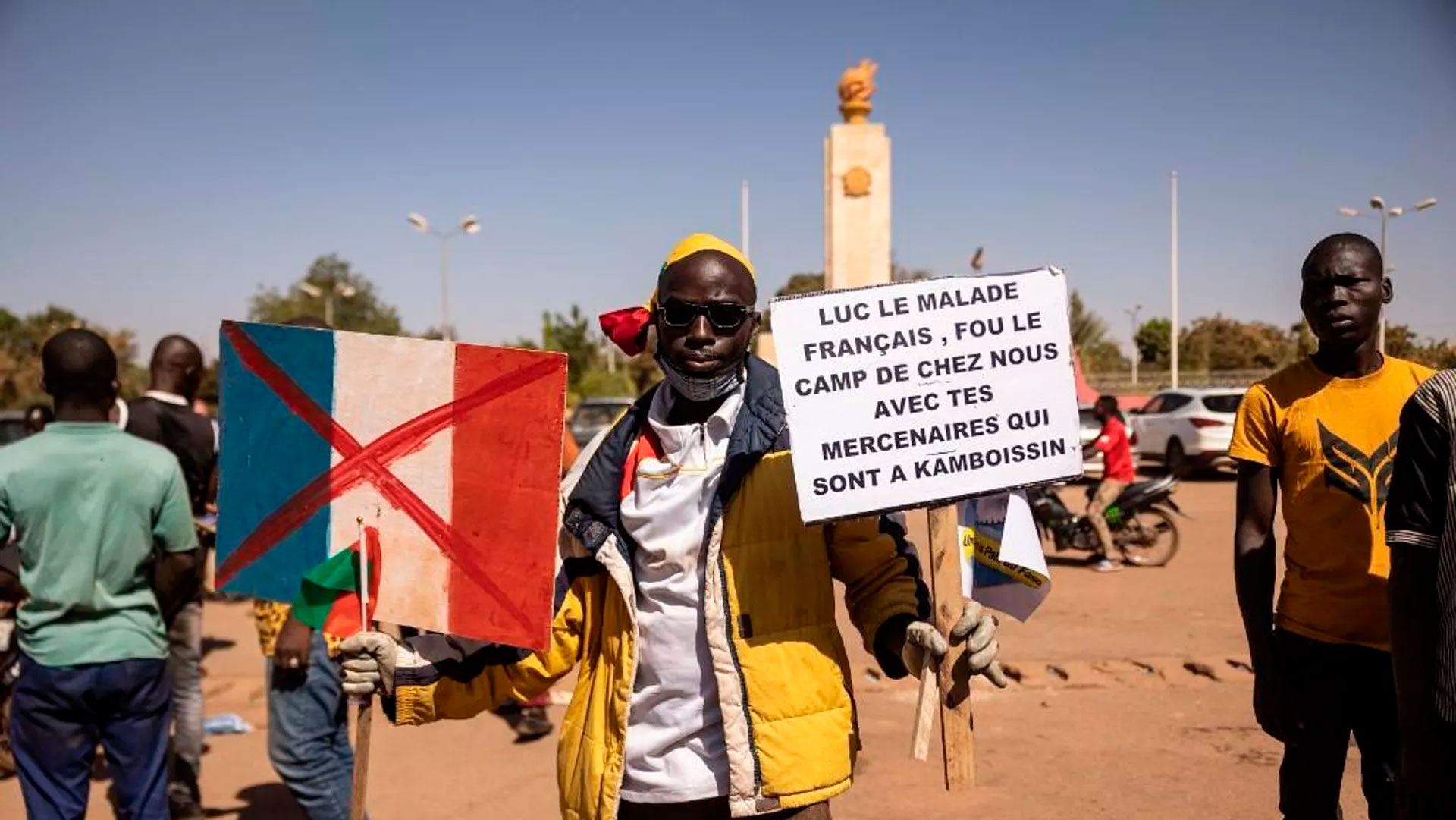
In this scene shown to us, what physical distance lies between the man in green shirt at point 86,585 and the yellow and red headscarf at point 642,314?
1.69m

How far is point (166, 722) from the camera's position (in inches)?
131

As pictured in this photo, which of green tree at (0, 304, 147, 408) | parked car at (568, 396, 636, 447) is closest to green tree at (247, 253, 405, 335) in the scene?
green tree at (0, 304, 147, 408)

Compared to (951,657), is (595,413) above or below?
above

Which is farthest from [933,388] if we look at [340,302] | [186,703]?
[340,302]

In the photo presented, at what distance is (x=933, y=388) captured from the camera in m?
2.08

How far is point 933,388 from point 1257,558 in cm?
138

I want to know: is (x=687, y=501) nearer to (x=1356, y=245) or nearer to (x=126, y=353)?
(x=1356, y=245)

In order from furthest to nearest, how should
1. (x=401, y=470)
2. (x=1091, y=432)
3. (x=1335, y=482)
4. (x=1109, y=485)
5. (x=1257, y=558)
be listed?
(x=1091, y=432) < (x=1109, y=485) < (x=1257, y=558) < (x=1335, y=482) < (x=401, y=470)

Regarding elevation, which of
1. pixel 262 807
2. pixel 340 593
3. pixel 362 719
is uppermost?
pixel 340 593

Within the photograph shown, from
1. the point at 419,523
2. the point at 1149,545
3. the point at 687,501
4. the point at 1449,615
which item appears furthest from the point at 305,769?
the point at 1149,545

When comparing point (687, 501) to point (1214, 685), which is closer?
point (687, 501)

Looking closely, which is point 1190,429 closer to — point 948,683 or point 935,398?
point 935,398

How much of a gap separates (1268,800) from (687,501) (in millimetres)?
3414

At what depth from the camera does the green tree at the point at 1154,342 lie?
46000 mm
